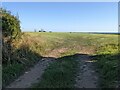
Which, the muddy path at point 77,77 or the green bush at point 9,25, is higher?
the green bush at point 9,25

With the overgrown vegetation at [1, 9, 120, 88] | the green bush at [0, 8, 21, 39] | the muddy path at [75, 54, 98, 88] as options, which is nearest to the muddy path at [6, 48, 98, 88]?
the muddy path at [75, 54, 98, 88]

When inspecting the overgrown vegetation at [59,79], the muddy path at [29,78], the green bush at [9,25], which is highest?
the green bush at [9,25]

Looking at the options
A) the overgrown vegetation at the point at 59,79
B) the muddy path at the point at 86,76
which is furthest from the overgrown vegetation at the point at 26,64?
the muddy path at the point at 86,76

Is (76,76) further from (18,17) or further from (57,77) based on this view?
(18,17)

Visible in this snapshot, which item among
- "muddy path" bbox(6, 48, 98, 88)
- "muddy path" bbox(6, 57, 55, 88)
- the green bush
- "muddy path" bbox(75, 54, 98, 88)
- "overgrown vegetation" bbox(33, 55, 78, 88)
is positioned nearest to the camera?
"overgrown vegetation" bbox(33, 55, 78, 88)

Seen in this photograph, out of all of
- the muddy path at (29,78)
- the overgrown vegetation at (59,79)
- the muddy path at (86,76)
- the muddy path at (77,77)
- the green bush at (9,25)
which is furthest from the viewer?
the green bush at (9,25)

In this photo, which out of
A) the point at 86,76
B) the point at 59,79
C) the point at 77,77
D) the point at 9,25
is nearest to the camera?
the point at 59,79

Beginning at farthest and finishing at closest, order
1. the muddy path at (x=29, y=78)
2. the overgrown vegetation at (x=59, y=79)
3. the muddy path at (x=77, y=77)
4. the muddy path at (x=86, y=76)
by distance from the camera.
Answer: the muddy path at (x=29, y=78) → the muddy path at (x=77, y=77) → the muddy path at (x=86, y=76) → the overgrown vegetation at (x=59, y=79)

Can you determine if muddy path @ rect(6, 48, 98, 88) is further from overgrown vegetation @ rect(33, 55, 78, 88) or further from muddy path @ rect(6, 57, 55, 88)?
overgrown vegetation @ rect(33, 55, 78, 88)

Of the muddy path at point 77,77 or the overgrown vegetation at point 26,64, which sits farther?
the overgrown vegetation at point 26,64

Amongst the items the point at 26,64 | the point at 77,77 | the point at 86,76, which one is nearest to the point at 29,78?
the point at 77,77

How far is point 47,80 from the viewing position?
1236 centimetres

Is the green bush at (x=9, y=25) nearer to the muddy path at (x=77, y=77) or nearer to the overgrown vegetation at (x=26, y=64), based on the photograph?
the overgrown vegetation at (x=26, y=64)

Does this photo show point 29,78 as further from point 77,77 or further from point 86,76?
point 86,76
